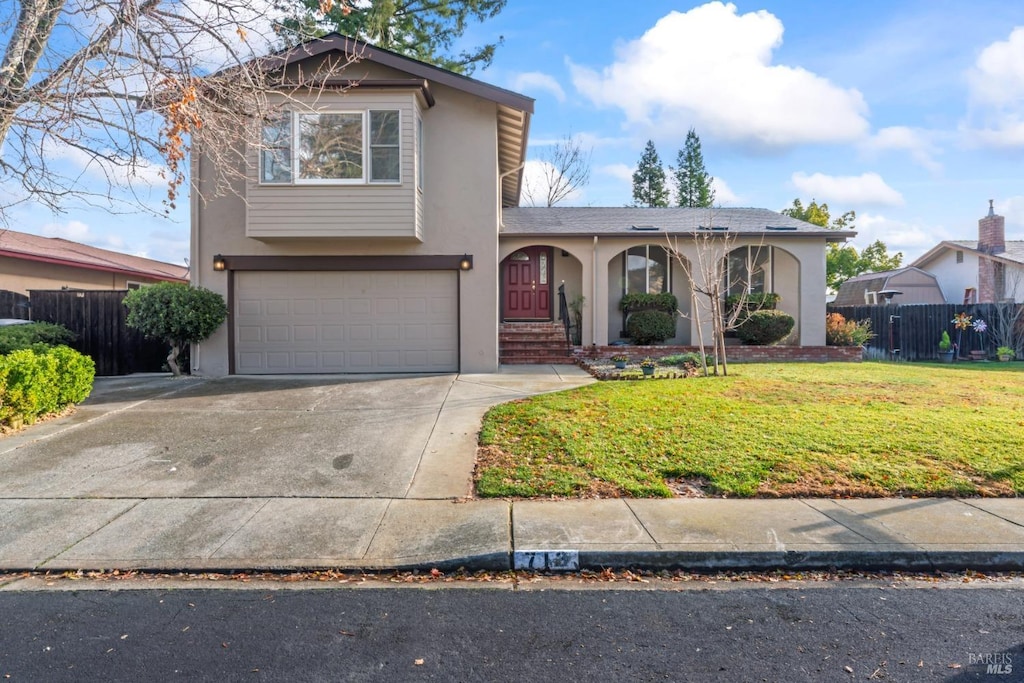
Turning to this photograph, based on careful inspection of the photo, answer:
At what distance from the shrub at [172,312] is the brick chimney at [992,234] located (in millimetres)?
27846

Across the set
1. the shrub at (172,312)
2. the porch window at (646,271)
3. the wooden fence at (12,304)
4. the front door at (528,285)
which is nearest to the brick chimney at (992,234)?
the porch window at (646,271)

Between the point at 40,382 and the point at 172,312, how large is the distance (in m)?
3.34

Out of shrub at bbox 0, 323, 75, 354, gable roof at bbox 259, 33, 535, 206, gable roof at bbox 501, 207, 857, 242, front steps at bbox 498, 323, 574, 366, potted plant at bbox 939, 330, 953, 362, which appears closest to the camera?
shrub at bbox 0, 323, 75, 354

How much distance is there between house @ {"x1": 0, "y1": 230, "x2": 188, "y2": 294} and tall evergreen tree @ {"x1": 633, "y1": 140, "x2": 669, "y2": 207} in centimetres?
3326

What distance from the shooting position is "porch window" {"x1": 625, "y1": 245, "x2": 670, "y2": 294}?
1698 cm

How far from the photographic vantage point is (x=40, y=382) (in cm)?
778

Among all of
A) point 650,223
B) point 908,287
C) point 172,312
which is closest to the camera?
point 172,312

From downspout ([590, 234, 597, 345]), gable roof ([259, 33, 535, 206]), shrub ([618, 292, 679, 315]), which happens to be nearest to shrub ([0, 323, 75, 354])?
gable roof ([259, 33, 535, 206])

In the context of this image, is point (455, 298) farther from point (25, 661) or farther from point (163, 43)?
point (25, 661)

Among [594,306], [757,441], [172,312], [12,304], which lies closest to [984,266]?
[594,306]

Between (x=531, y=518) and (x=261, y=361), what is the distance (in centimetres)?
915

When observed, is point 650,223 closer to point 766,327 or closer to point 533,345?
point 766,327

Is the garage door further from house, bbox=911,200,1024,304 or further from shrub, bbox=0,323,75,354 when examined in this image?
house, bbox=911,200,1024,304

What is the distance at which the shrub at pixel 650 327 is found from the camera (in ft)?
50.1
